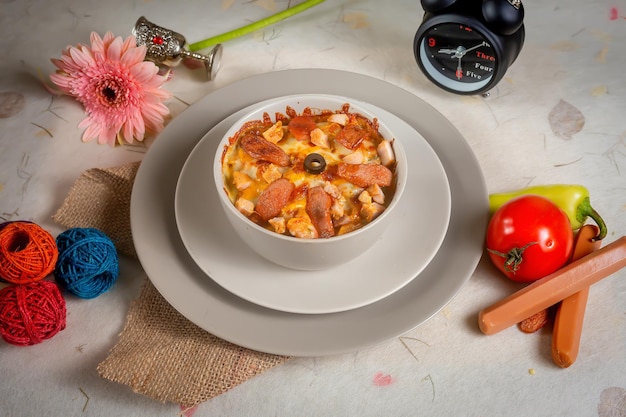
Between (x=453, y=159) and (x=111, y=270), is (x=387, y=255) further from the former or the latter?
(x=111, y=270)

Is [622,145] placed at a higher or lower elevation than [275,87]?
lower

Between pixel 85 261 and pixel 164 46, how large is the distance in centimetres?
96

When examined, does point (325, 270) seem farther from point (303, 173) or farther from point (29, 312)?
point (29, 312)

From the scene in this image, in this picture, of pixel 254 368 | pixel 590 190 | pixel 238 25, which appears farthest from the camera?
pixel 238 25

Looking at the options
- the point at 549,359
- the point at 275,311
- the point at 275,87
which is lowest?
the point at 549,359

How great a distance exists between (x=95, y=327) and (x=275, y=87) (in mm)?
A: 968

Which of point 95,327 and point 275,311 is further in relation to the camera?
point 95,327

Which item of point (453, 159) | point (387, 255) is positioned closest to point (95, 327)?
point (387, 255)

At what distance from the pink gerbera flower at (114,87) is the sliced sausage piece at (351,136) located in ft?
2.22

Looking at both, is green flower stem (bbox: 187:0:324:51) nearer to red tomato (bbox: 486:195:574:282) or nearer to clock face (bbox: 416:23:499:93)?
clock face (bbox: 416:23:499:93)

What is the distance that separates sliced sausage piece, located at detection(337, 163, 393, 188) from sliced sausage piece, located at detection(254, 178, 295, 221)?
153 mm

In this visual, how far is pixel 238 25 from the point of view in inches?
104

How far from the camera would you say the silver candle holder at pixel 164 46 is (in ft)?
7.70

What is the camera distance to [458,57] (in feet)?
7.38
